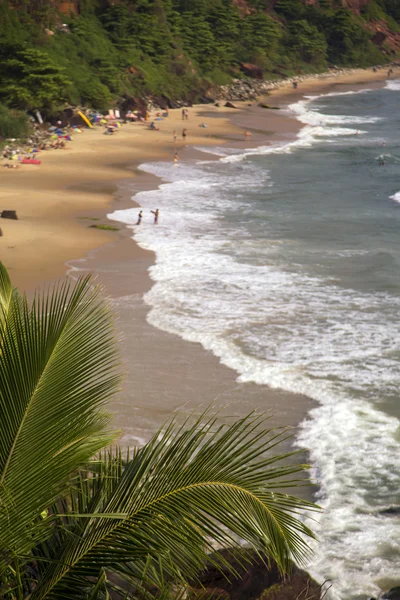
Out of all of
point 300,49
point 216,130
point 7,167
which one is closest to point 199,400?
point 7,167

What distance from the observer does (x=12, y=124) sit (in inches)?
1710

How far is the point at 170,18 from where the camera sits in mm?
83750

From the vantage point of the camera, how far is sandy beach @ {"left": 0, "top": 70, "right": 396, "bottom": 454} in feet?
44.1

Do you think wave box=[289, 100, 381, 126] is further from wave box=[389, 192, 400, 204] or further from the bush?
wave box=[389, 192, 400, 204]

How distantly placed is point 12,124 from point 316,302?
29108mm

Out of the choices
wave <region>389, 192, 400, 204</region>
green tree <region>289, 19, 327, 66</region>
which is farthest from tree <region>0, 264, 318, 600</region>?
green tree <region>289, 19, 327, 66</region>

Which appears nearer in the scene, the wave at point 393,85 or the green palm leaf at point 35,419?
the green palm leaf at point 35,419

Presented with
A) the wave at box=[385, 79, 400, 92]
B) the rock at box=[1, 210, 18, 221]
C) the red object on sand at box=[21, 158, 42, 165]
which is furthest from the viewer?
the wave at box=[385, 79, 400, 92]

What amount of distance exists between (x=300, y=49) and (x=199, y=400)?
10333 cm

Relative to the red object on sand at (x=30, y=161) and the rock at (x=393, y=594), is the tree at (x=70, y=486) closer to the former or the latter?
the rock at (x=393, y=594)

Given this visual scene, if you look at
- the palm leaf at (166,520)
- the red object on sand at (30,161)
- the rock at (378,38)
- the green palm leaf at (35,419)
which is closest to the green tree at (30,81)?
the red object on sand at (30,161)

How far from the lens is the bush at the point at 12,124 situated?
43281 mm

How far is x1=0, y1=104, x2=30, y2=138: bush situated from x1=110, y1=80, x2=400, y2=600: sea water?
347 inches

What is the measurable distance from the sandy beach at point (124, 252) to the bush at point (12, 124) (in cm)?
298
